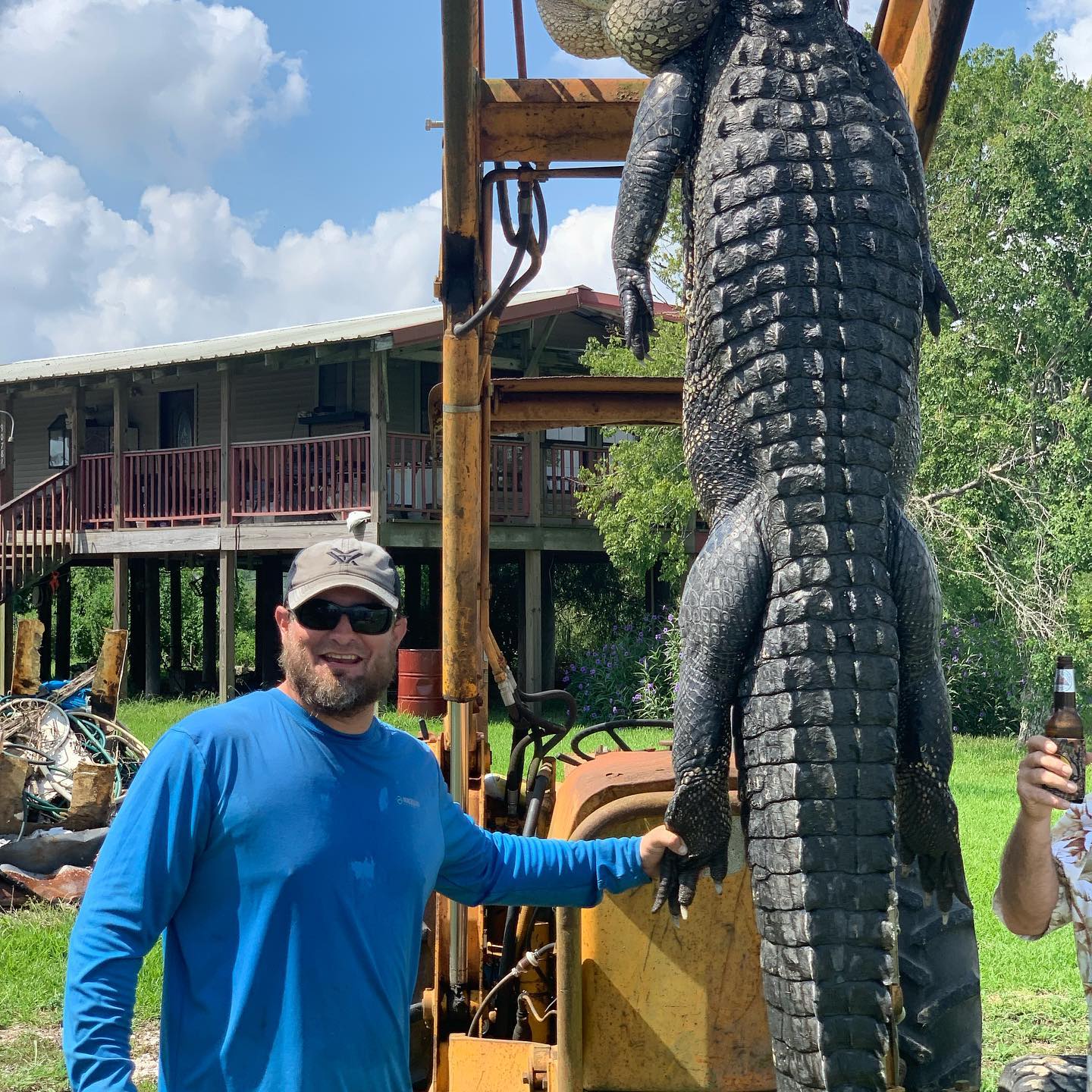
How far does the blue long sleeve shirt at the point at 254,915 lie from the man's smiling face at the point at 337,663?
0.06 m

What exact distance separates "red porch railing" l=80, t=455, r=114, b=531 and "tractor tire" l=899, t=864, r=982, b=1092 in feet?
54.6

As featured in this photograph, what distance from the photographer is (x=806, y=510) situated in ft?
5.74

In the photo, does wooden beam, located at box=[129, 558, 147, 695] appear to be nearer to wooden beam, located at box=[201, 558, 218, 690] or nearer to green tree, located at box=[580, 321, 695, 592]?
wooden beam, located at box=[201, 558, 218, 690]

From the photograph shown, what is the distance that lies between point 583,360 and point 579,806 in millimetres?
12865

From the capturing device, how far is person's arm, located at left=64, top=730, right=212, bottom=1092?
192 cm

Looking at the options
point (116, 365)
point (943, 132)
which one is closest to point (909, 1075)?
point (116, 365)

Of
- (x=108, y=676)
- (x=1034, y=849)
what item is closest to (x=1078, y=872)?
(x=1034, y=849)

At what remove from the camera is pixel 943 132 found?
63.1 feet

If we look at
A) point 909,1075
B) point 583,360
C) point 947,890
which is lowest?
point 909,1075

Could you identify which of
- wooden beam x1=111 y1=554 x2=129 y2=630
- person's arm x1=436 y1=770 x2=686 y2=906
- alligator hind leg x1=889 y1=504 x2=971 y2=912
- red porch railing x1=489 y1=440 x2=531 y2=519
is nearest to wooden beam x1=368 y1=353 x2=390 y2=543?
red porch railing x1=489 y1=440 x2=531 y2=519

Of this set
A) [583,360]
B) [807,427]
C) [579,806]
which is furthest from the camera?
[583,360]

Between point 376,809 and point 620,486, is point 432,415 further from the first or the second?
point 620,486

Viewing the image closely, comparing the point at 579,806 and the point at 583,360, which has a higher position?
the point at 583,360

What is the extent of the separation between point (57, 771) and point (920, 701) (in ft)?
26.5
